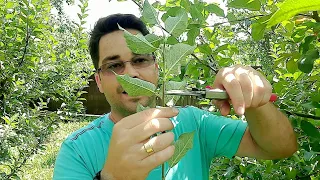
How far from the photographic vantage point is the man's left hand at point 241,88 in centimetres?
85

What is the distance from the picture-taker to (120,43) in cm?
164

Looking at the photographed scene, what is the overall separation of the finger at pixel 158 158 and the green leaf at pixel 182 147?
0.4 inches

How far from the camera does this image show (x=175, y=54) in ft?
2.18

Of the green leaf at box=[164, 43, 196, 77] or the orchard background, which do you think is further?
the orchard background

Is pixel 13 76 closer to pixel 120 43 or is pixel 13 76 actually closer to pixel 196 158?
pixel 120 43

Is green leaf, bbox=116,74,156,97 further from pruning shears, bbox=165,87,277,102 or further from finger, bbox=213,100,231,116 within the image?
finger, bbox=213,100,231,116

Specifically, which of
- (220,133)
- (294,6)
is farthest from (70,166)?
(294,6)

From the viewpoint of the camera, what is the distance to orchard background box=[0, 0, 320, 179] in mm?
1230

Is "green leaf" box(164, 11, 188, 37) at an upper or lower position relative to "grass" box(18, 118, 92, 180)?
upper

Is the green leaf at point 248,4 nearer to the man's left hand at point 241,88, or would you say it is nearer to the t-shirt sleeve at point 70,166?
the man's left hand at point 241,88

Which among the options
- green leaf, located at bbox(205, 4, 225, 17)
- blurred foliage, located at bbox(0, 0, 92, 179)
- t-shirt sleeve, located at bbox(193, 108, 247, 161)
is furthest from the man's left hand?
blurred foliage, located at bbox(0, 0, 92, 179)

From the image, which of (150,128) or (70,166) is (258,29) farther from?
(70,166)

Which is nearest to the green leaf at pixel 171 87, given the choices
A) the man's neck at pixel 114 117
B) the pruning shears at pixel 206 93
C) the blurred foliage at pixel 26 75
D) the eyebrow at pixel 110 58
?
the pruning shears at pixel 206 93

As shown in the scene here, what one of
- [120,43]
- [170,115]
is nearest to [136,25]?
[120,43]
